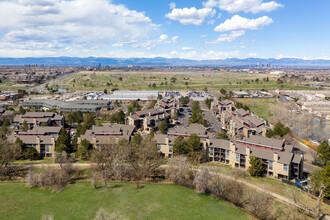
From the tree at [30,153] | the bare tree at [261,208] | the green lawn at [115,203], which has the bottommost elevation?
the green lawn at [115,203]

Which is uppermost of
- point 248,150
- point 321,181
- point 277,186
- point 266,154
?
point 248,150

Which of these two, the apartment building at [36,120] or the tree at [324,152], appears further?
the apartment building at [36,120]

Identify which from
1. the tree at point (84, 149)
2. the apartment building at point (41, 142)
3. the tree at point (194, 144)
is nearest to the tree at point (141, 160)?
the tree at point (194, 144)

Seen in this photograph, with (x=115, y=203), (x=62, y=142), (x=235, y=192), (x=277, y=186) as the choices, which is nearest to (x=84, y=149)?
(x=62, y=142)

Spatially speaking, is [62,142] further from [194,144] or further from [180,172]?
[194,144]

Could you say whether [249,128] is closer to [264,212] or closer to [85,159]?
[264,212]

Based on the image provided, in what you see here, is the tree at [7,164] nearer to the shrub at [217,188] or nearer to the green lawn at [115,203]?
the green lawn at [115,203]
